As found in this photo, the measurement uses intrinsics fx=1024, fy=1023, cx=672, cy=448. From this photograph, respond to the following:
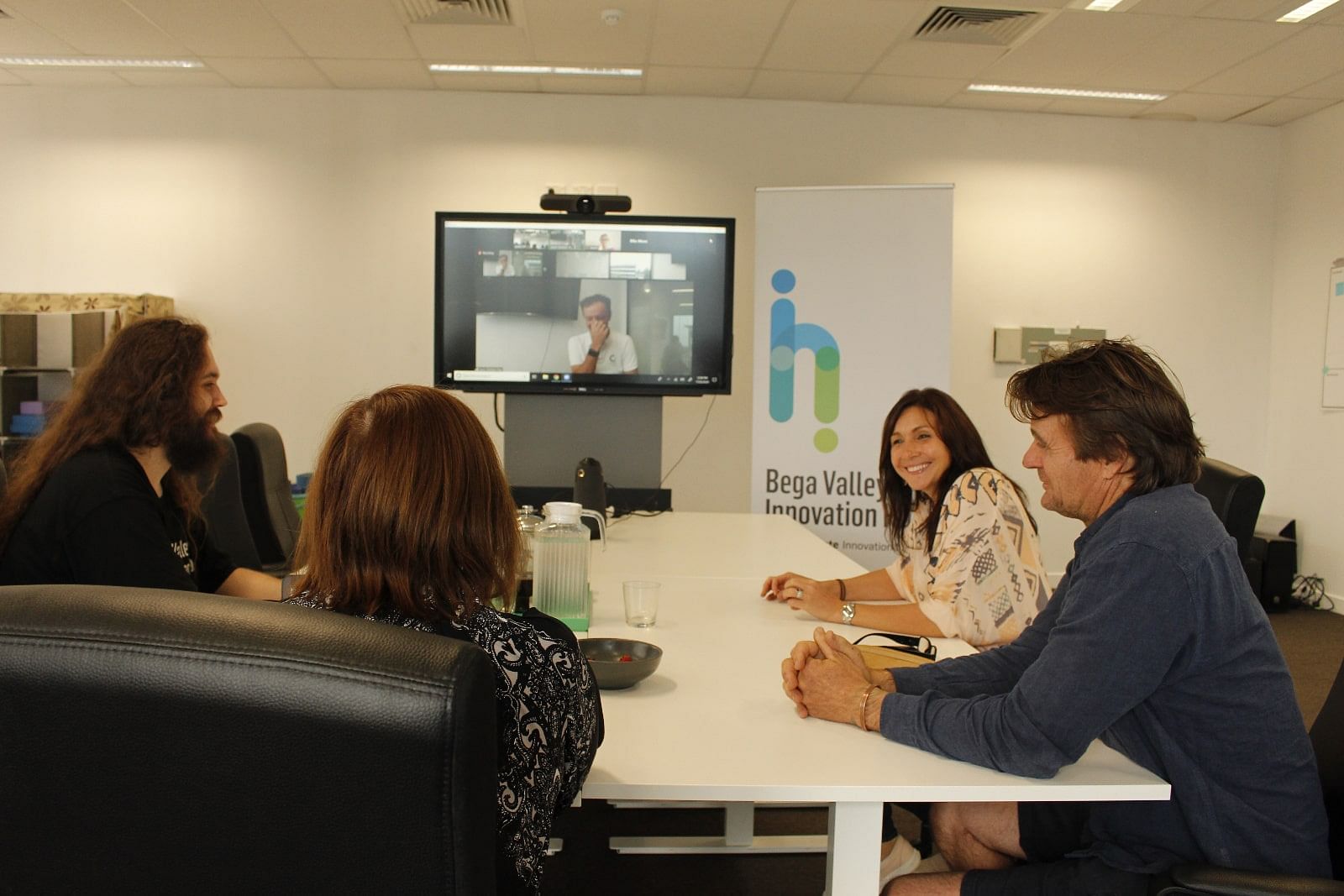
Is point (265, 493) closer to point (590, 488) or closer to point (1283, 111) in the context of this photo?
point (590, 488)

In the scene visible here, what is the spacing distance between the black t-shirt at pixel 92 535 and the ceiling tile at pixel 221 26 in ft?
11.7

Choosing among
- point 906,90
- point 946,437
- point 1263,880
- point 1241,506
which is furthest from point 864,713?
point 906,90

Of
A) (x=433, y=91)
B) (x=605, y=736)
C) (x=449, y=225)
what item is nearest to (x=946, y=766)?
(x=605, y=736)

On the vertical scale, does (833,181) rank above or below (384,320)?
above

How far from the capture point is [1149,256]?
249 inches

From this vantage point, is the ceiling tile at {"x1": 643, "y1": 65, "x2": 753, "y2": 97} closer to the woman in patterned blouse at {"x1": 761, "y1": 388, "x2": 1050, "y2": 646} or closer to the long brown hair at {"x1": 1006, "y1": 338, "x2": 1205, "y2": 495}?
the woman in patterned blouse at {"x1": 761, "y1": 388, "x2": 1050, "y2": 646}

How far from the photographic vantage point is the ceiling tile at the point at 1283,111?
584 cm

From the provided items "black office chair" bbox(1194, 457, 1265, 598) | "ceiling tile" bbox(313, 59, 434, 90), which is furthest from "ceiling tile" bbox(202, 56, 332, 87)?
"black office chair" bbox(1194, 457, 1265, 598)

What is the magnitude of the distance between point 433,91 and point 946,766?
18.3 ft

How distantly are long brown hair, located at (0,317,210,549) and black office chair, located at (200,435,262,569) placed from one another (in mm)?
1245

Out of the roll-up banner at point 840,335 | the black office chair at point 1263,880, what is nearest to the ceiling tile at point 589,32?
the roll-up banner at point 840,335

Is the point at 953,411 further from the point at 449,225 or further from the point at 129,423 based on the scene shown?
the point at 449,225

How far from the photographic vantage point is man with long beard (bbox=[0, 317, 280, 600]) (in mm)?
1834

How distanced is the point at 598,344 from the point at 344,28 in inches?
90.0
